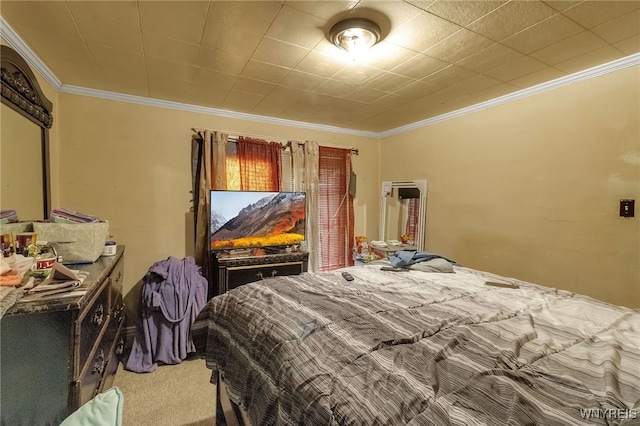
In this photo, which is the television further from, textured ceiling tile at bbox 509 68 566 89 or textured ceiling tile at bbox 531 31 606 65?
textured ceiling tile at bbox 531 31 606 65

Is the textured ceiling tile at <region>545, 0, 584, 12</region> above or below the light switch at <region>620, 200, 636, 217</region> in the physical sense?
above

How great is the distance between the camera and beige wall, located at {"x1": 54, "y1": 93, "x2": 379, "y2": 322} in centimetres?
279

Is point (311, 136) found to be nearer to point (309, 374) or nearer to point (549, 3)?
point (549, 3)

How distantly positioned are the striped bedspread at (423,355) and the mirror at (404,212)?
2.02m

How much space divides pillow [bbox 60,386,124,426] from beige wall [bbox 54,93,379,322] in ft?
8.71

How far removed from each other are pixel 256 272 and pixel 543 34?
2.95 meters

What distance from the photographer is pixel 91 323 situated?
139cm

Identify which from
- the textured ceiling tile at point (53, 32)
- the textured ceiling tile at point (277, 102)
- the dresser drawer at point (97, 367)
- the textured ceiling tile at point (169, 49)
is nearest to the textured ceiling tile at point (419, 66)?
the textured ceiling tile at point (277, 102)

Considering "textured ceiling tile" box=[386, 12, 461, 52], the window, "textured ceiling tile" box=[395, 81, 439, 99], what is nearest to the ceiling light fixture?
"textured ceiling tile" box=[386, 12, 461, 52]

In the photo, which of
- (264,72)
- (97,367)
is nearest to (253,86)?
(264,72)

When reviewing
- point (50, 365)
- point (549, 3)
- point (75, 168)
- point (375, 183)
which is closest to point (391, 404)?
point (50, 365)

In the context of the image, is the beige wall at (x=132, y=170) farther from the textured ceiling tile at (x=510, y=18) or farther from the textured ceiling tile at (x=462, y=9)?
the textured ceiling tile at (x=510, y=18)

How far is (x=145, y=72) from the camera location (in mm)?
2395

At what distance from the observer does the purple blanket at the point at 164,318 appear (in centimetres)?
251
